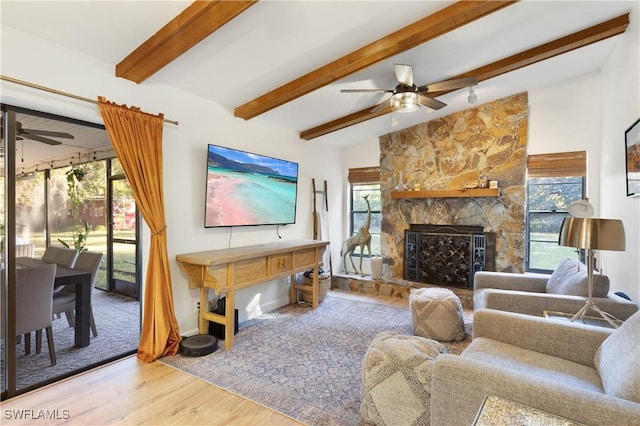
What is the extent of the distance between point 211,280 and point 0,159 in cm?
173

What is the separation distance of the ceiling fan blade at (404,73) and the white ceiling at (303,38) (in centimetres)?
22

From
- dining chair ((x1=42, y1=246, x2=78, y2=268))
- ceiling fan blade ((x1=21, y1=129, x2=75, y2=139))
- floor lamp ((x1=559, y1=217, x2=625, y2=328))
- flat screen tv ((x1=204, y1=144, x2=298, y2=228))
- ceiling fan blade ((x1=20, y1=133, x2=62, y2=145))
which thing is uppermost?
ceiling fan blade ((x1=21, y1=129, x2=75, y2=139))

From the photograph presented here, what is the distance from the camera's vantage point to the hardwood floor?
2.02 meters

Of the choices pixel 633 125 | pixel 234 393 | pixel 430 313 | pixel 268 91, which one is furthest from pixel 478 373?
pixel 268 91

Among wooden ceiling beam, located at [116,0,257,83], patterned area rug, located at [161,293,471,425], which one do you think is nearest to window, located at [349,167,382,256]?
patterned area rug, located at [161,293,471,425]

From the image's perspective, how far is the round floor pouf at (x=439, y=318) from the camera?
3229 mm

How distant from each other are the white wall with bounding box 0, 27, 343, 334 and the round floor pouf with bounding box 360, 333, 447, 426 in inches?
82.7

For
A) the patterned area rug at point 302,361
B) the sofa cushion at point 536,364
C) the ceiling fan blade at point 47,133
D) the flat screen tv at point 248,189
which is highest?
the ceiling fan blade at point 47,133

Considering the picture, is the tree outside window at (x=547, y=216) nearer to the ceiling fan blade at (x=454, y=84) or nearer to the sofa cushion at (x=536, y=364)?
the ceiling fan blade at (x=454, y=84)

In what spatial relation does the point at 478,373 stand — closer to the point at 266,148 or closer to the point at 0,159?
the point at 0,159

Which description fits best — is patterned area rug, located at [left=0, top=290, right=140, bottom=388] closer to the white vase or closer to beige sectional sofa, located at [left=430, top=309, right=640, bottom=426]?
beige sectional sofa, located at [left=430, top=309, right=640, bottom=426]

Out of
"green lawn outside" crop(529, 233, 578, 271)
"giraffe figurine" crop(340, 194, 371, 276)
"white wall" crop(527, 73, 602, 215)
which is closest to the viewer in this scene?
"white wall" crop(527, 73, 602, 215)

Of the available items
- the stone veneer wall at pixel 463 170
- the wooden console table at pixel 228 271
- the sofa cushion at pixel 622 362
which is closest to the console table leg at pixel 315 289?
the wooden console table at pixel 228 271

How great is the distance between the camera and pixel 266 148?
427 centimetres
